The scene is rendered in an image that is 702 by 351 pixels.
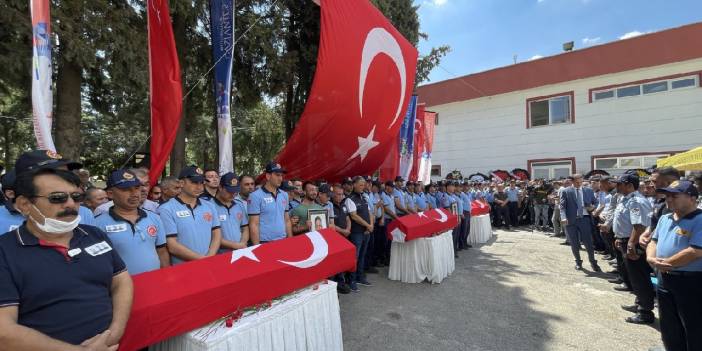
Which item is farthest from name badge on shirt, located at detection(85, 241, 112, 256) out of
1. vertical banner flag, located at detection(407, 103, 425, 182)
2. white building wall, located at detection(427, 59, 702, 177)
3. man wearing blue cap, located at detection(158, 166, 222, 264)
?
white building wall, located at detection(427, 59, 702, 177)

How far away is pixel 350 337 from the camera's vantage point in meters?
3.77

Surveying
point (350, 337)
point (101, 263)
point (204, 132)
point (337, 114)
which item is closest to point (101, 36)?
point (337, 114)

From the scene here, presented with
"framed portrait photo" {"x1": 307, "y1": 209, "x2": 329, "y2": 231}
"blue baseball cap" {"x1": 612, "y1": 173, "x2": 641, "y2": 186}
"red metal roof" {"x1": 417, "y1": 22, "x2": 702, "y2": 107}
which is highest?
"red metal roof" {"x1": 417, "y1": 22, "x2": 702, "y2": 107}

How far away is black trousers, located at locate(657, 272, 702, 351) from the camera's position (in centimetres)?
265

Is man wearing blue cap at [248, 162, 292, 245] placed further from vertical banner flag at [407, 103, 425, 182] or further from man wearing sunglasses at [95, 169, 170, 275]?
vertical banner flag at [407, 103, 425, 182]

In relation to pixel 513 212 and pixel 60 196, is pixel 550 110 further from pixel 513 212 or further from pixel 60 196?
pixel 60 196

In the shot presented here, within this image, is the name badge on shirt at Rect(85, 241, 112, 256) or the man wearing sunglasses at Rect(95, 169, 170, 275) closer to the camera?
the name badge on shirt at Rect(85, 241, 112, 256)

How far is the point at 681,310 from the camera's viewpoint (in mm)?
2721

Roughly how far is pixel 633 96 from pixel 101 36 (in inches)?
647

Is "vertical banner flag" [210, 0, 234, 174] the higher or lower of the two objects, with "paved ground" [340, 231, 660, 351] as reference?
higher

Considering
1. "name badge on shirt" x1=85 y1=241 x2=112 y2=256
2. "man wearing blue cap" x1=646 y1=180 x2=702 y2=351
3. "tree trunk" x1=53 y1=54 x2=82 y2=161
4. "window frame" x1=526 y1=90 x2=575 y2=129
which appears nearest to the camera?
"name badge on shirt" x1=85 y1=241 x2=112 y2=256

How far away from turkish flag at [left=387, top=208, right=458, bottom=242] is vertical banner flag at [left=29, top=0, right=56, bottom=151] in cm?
434

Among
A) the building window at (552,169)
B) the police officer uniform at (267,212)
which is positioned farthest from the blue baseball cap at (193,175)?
the building window at (552,169)

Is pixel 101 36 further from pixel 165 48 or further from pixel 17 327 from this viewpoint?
pixel 17 327
